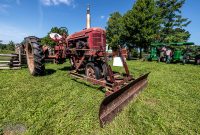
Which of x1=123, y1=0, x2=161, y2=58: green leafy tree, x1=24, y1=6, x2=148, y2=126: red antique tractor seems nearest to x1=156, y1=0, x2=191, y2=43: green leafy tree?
x1=123, y1=0, x2=161, y2=58: green leafy tree

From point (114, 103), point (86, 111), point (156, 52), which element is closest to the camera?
point (114, 103)

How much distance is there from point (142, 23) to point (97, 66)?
1908 cm

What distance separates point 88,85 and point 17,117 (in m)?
2.82

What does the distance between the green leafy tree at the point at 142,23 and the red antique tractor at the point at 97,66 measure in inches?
655

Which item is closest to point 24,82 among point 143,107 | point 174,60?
point 143,107

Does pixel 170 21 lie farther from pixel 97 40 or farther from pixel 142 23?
pixel 97 40

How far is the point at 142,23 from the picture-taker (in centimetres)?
2259

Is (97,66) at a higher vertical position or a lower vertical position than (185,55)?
lower

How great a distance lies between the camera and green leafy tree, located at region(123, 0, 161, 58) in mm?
22219

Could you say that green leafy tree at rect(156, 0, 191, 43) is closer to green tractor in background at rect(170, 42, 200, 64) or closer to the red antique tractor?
green tractor in background at rect(170, 42, 200, 64)

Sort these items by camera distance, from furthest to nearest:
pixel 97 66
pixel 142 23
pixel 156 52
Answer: pixel 142 23 → pixel 156 52 → pixel 97 66

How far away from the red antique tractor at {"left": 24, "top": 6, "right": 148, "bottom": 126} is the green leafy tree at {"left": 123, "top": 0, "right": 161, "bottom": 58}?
54.6ft

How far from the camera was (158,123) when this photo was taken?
128 inches

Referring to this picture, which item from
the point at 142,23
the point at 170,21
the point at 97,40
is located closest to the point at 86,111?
the point at 97,40
